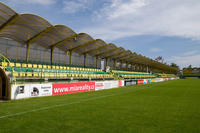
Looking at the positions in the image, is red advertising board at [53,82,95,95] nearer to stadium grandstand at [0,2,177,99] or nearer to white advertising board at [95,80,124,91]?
stadium grandstand at [0,2,177,99]

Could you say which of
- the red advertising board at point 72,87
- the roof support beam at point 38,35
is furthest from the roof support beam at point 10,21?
the red advertising board at point 72,87

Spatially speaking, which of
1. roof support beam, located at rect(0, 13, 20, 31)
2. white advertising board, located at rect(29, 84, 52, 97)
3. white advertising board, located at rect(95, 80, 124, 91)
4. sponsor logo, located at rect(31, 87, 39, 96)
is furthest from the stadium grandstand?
white advertising board, located at rect(95, 80, 124, 91)

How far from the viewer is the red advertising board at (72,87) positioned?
16.8 m

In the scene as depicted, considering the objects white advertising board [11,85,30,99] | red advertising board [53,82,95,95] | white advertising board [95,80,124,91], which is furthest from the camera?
white advertising board [95,80,124,91]

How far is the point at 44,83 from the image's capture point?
1528 centimetres

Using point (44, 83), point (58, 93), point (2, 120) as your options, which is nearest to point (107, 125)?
point (2, 120)

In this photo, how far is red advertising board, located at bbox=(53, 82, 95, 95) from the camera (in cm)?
1682

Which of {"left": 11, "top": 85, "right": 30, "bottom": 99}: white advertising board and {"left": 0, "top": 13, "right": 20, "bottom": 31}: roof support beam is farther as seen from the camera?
{"left": 0, "top": 13, "right": 20, "bottom": 31}: roof support beam

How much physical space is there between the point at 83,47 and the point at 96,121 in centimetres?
3202

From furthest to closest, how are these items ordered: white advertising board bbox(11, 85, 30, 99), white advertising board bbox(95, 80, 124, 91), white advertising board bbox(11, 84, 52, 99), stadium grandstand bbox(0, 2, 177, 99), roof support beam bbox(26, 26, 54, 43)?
roof support beam bbox(26, 26, 54, 43), white advertising board bbox(95, 80, 124, 91), stadium grandstand bbox(0, 2, 177, 99), white advertising board bbox(11, 84, 52, 99), white advertising board bbox(11, 85, 30, 99)

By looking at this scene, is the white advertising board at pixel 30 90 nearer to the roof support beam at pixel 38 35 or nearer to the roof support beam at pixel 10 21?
Answer: the roof support beam at pixel 10 21

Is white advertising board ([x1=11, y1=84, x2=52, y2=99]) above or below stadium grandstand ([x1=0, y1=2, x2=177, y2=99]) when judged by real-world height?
below

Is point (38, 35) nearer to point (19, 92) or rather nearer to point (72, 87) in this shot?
point (72, 87)

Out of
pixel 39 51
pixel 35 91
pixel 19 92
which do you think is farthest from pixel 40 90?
pixel 39 51
